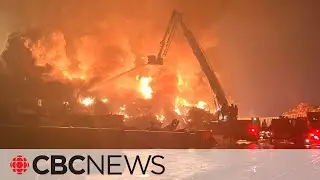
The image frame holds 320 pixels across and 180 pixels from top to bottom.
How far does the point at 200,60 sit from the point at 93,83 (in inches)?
26.0

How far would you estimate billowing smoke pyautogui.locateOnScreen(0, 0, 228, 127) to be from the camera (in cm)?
273

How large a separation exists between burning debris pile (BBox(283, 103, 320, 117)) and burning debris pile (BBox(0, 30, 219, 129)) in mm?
497

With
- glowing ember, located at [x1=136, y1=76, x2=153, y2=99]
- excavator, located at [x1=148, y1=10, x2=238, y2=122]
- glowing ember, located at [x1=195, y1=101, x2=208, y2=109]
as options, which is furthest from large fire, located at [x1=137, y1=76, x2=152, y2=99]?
glowing ember, located at [x1=195, y1=101, x2=208, y2=109]

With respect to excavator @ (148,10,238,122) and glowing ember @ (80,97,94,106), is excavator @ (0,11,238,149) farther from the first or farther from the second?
glowing ember @ (80,97,94,106)

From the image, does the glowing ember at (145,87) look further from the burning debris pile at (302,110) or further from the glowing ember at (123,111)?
the burning debris pile at (302,110)

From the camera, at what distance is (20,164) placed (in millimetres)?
2682

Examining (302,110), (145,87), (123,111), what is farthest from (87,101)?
(302,110)

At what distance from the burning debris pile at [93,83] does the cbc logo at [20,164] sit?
0.95 feet

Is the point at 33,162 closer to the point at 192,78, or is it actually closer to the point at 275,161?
the point at 192,78

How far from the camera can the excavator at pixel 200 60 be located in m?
2.86

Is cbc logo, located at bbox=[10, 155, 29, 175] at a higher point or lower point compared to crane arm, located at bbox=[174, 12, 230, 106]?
lower

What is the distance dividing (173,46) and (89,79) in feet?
1.77

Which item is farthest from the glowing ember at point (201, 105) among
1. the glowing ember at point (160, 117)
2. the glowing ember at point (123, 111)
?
the glowing ember at point (123, 111)

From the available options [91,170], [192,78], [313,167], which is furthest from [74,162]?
[313,167]
